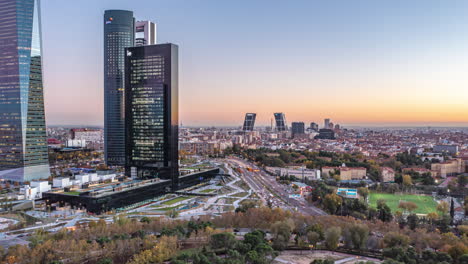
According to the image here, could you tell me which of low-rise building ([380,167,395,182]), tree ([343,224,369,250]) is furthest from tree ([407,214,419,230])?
low-rise building ([380,167,395,182])

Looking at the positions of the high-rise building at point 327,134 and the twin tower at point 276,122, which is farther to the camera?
the twin tower at point 276,122

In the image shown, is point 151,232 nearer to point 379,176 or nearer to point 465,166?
point 379,176

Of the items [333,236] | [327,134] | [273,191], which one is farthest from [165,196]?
[327,134]

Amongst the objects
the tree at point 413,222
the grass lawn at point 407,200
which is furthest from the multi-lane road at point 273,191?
the tree at point 413,222

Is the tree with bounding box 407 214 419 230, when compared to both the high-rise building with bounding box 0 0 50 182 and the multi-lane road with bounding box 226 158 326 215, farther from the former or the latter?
the high-rise building with bounding box 0 0 50 182

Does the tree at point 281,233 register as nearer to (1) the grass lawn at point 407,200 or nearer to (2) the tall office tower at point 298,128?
(1) the grass lawn at point 407,200

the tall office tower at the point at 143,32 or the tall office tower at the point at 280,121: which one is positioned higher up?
the tall office tower at the point at 143,32
